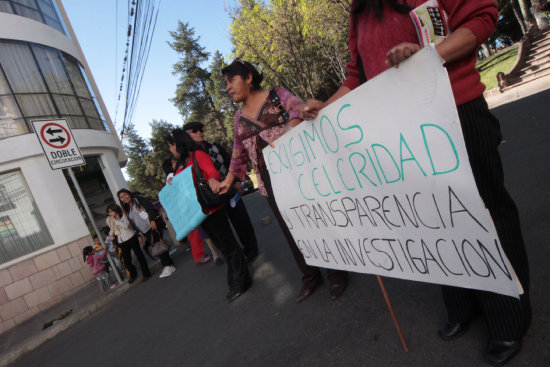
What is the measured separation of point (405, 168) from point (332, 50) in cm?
2352

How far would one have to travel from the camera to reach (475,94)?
4.52 feet

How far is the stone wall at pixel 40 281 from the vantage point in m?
6.65

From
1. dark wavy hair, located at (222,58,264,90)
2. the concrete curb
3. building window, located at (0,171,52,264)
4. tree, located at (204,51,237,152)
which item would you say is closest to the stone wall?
building window, located at (0,171,52,264)

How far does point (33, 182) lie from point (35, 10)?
6.08m

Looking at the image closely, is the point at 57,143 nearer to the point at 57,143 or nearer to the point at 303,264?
the point at 57,143

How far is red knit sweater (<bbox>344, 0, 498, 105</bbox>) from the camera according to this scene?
1271 mm

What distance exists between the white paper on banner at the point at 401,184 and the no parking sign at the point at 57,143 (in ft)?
16.8

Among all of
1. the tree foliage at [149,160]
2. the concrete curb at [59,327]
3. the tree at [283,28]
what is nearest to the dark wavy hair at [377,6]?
the concrete curb at [59,327]

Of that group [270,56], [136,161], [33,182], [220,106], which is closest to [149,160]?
[136,161]

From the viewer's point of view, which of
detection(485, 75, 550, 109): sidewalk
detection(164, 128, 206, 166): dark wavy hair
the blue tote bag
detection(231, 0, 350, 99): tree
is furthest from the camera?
detection(231, 0, 350, 99): tree

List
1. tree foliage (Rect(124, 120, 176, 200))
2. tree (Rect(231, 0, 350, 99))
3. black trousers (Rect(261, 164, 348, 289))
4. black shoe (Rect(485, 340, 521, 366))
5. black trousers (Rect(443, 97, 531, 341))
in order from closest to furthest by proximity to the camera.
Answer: black trousers (Rect(443, 97, 531, 341)) < black shoe (Rect(485, 340, 521, 366)) < black trousers (Rect(261, 164, 348, 289)) < tree (Rect(231, 0, 350, 99)) < tree foliage (Rect(124, 120, 176, 200))

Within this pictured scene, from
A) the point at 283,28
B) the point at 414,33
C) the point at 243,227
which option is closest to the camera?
the point at 414,33

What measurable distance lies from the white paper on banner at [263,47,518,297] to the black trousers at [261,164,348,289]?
80 centimetres

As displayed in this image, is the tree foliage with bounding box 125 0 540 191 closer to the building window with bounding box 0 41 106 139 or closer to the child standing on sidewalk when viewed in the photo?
the building window with bounding box 0 41 106 139
